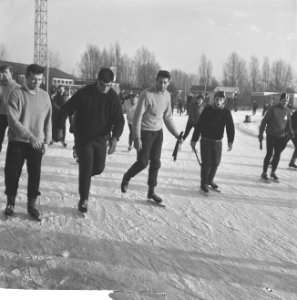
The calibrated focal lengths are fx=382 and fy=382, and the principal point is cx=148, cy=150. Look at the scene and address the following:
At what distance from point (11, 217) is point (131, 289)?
6.21 ft

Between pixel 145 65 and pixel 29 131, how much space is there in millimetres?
1268

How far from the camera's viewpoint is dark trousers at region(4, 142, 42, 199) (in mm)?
3748

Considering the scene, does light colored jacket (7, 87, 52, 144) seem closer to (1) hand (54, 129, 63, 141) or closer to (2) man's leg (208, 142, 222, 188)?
(1) hand (54, 129, 63, 141)

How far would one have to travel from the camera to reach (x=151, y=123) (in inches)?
179

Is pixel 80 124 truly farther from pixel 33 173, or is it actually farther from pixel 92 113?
pixel 33 173

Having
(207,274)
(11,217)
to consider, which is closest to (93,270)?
(207,274)

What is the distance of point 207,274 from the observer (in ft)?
9.50

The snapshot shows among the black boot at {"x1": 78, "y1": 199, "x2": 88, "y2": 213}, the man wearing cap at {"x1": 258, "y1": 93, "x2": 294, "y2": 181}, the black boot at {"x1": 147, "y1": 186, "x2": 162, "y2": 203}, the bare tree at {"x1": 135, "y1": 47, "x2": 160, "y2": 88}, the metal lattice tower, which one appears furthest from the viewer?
the man wearing cap at {"x1": 258, "y1": 93, "x2": 294, "y2": 181}

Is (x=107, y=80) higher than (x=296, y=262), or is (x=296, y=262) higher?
(x=107, y=80)

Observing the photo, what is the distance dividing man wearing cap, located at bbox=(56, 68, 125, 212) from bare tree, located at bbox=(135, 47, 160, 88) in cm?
32

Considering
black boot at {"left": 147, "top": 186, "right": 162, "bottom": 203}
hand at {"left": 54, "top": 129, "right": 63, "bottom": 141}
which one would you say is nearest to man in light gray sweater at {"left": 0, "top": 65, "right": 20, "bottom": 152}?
hand at {"left": 54, "top": 129, "right": 63, "bottom": 141}

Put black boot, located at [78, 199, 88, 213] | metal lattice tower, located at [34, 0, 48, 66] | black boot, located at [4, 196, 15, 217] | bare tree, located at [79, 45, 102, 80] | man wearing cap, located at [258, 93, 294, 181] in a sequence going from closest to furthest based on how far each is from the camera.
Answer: metal lattice tower, located at [34, 0, 48, 66] → bare tree, located at [79, 45, 102, 80] → black boot, located at [4, 196, 15, 217] → black boot, located at [78, 199, 88, 213] → man wearing cap, located at [258, 93, 294, 181]

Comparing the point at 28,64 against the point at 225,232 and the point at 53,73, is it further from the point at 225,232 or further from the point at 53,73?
the point at 225,232

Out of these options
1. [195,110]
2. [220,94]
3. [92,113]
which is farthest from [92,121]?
[195,110]
